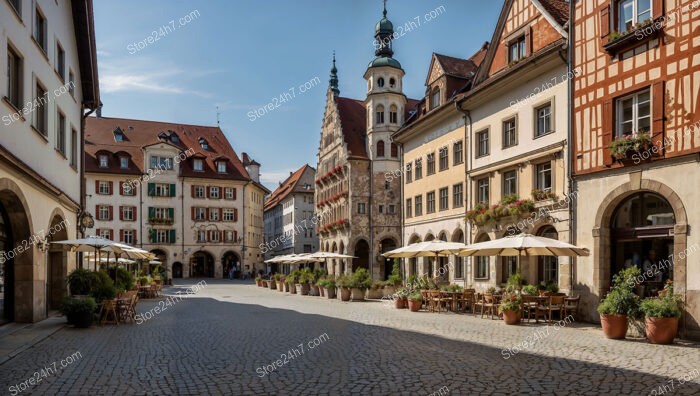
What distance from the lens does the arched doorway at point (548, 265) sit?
72.9 ft

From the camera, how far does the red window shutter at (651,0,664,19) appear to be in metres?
16.6

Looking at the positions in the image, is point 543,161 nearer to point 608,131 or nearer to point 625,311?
point 608,131

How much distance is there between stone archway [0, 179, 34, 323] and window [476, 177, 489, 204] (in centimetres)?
1766

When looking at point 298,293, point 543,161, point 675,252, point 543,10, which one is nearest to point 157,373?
point 675,252

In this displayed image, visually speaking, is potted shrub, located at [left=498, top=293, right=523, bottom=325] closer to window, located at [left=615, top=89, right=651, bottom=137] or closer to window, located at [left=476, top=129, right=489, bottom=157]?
window, located at [left=615, top=89, right=651, bottom=137]

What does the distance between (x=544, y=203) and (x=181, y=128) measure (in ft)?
188

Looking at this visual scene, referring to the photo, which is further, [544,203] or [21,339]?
[544,203]

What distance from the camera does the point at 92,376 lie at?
1020 cm

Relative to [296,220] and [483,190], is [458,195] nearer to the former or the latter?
[483,190]

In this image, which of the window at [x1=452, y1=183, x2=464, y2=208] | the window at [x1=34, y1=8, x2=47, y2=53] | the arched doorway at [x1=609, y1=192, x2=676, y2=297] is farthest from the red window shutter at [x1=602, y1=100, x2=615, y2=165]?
the window at [x1=34, y1=8, x2=47, y2=53]

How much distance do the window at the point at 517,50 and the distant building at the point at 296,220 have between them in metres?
52.8

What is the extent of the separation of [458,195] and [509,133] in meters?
5.47

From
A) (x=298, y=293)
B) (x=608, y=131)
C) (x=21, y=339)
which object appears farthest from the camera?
(x=298, y=293)

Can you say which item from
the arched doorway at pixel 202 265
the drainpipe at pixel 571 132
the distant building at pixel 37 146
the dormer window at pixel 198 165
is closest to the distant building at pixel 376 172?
the dormer window at pixel 198 165
